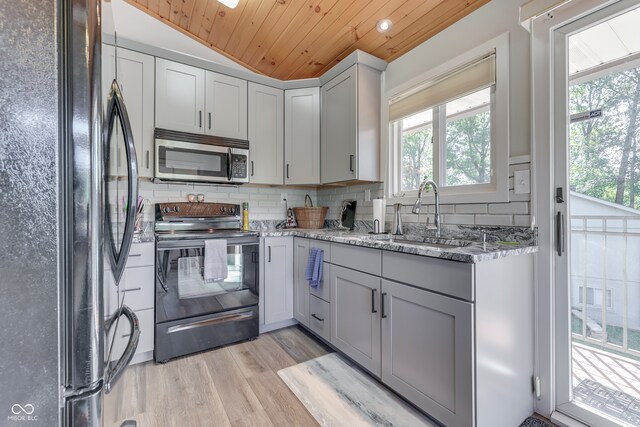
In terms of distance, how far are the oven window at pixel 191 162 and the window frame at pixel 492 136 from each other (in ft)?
5.13

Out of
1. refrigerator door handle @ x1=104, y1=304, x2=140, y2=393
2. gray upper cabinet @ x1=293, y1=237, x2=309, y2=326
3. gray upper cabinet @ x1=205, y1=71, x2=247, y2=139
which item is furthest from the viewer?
gray upper cabinet @ x1=205, y1=71, x2=247, y2=139

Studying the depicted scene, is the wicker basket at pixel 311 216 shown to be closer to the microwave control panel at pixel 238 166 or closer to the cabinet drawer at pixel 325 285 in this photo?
the microwave control panel at pixel 238 166

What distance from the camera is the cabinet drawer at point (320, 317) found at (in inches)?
85.8

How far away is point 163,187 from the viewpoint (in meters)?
2.60

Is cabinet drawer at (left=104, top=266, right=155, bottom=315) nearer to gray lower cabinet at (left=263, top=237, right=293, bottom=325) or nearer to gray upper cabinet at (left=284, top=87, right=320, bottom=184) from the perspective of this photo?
gray lower cabinet at (left=263, top=237, right=293, bottom=325)

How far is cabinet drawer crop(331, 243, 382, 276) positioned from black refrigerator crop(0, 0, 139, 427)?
4.52 feet

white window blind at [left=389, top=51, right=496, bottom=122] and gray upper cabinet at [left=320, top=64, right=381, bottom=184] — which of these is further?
gray upper cabinet at [left=320, top=64, right=381, bottom=184]

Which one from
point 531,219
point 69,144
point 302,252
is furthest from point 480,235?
point 69,144

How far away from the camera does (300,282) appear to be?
2549 millimetres

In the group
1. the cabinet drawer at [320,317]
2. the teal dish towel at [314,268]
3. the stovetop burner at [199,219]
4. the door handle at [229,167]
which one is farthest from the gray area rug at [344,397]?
the door handle at [229,167]

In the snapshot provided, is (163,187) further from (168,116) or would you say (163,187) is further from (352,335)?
(352,335)

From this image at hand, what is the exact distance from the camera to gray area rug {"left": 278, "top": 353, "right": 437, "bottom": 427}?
4.87ft

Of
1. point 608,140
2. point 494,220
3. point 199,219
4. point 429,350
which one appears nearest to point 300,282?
point 199,219

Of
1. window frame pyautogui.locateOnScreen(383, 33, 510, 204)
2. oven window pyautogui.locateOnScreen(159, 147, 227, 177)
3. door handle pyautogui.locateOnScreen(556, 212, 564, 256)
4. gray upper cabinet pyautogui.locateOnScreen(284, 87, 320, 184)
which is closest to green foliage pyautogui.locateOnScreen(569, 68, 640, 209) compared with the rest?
door handle pyautogui.locateOnScreen(556, 212, 564, 256)
